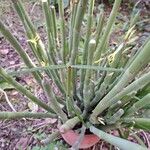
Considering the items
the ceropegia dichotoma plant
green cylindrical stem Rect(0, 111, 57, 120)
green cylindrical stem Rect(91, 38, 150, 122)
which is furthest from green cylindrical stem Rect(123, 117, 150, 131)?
green cylindrical stem Rect(0, 111, 57, 120)

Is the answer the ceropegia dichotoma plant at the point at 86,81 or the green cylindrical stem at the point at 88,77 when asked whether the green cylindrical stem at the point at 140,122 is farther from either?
the green cylindrical stem at the point at 88,77

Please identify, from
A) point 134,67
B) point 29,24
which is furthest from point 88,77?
point 134,67

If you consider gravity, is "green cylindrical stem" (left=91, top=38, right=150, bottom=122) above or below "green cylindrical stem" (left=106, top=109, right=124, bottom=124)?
above

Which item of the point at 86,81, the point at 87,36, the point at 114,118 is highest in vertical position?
the point at 87,36

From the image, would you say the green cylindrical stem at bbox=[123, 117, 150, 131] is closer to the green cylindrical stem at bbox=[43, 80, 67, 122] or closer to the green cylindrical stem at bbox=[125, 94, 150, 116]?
the green cylindrical stem at bbox=[125, 94, 150, 116]

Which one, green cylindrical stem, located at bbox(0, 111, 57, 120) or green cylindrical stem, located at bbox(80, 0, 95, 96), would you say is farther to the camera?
green cylindrical stem, located at bbox(80, 0, 95, 96)

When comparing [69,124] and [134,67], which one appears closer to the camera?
[134,67]

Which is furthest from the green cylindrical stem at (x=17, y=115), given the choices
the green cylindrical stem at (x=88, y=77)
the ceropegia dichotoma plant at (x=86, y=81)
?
the green cylindrical stem at (x=88, y=77)

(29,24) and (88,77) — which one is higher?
(29,24)

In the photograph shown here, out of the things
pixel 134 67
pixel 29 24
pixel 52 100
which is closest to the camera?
pixel 134 67

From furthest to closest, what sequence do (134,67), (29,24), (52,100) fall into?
(29,24), (52,100), (134,67)

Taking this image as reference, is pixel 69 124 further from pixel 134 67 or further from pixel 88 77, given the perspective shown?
pixel 134 67

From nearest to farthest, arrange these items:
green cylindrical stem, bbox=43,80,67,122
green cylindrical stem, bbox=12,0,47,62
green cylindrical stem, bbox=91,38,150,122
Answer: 1. green cylindrical stem, bbox=91,38,150,122
2. green cylindrical stem, bbox=43,80,67,122
3. green cylindrical stem, bbox=12,0,47,62
